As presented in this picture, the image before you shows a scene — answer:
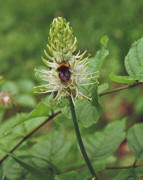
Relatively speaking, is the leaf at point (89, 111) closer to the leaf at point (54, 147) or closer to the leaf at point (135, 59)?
the leaf at point (135, 59)

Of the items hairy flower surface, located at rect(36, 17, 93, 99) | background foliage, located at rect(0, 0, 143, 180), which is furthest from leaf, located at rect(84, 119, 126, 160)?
hairy flower surface, located at rect(36, 17, 93, 99)

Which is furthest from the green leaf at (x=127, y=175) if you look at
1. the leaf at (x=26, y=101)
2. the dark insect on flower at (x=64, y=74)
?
the leaf at (x=26, y=101)

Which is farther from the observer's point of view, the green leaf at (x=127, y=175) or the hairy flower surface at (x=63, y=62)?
the green leaf at (x=127, y=175)

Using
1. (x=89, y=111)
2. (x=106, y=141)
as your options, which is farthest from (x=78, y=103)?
(x=106, y=141)

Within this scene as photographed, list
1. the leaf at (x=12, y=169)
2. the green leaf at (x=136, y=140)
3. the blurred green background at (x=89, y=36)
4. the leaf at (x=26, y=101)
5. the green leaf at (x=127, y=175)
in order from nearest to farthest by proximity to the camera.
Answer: the green leaf at (x=127, y=175) → the leaf at (x=12, y=169) → the green leaf at (x=136, y=140) → the leaf at (x=26, y=101) → the blurred green background at (x=89, y=36)

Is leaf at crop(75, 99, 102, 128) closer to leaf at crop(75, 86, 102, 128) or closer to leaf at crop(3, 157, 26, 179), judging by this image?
leaf at crop(75, 86, 102, 128)

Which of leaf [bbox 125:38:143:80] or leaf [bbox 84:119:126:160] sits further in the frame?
leaf [bbox 84:119:126:160]

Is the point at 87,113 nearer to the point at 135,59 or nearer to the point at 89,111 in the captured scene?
the point at 89,111
